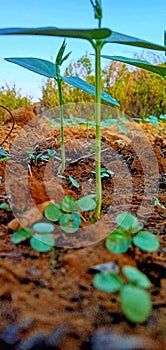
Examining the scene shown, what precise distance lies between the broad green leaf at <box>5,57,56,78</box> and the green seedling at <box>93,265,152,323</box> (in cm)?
53

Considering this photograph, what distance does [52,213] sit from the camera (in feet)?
1.78

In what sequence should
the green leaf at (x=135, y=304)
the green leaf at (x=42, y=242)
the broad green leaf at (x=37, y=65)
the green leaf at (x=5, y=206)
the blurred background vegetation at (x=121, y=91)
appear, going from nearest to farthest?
1. the green leaf at (x=135, y=304)
2. the green leaf at (x=42, y=242)
3. the green leaf at (x=5, y=206)
4. the broad green leaf at (x=37, y=65)
5. the blurred background vegetation at (x=121, y=91)

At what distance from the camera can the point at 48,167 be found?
114 cm

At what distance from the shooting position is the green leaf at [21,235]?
509mm

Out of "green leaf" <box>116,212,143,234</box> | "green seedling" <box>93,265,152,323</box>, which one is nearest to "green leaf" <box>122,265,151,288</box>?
"green seedling" <box>93,265,152,323</box>

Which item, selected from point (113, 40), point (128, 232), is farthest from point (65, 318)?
point (113, 40)

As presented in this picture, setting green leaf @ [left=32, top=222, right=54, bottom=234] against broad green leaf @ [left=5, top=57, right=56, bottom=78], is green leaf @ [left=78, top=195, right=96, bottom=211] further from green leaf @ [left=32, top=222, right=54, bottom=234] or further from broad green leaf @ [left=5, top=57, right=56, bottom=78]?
broad green leaf @ [left=5, top=57, right=56, bottom=78]

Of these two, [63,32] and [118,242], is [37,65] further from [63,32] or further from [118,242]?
[118,242]

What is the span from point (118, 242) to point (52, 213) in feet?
0.39

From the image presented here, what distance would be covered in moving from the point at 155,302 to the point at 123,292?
10cm

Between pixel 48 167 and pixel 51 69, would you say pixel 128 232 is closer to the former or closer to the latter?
pixel 51 69

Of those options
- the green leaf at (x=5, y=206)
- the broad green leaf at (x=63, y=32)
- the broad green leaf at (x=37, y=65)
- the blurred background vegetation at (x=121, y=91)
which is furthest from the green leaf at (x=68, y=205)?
the blurred background vegetation at (x=121, y=91)

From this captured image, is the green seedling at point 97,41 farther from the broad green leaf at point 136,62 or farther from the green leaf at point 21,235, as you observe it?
the green leaf at point 21,235

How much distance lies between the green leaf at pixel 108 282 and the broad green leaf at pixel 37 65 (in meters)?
0.53
